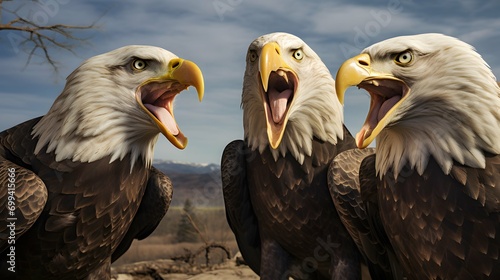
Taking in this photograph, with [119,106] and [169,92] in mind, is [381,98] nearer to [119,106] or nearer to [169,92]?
[169,92]

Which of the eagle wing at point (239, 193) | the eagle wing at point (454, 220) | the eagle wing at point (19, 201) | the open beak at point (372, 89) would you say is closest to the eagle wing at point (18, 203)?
the eagle wing at point (19, 201)

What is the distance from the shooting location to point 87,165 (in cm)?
446

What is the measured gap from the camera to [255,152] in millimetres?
4988

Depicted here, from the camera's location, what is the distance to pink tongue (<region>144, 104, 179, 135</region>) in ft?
14.1

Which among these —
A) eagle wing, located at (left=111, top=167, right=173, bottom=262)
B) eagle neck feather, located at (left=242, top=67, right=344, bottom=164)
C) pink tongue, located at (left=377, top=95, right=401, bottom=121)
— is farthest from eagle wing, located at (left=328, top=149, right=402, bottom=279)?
eagle wing, located at (left=111, top=167, right=173, bottom=262)

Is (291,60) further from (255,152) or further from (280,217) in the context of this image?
(280,217)

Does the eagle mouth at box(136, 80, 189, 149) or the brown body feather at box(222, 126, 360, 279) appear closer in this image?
the eagle mouth at box(136, 80, 189, 149)

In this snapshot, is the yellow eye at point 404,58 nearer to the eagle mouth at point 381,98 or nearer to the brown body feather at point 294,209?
the eagle mouth at point 381,98

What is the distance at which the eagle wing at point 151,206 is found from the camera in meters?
5.13

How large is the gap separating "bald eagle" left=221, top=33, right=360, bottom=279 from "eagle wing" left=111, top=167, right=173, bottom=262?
0.82 meters

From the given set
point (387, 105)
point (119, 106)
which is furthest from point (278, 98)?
point (119, 106)

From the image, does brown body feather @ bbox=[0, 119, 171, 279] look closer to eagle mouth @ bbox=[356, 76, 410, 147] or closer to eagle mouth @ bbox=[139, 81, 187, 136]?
eagle mouth @ bbox=[139, 81, 187, 136]

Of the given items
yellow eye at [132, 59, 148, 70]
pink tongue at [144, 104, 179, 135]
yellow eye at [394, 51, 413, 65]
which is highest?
yellow eye at [394, 51, 413, 65]

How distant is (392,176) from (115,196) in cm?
218
